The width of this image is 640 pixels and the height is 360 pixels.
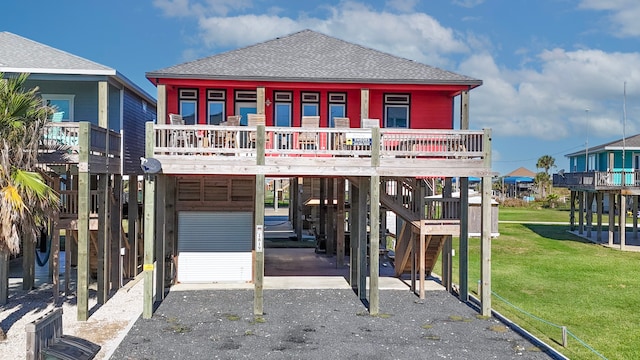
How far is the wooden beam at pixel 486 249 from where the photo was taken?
14.1 metres

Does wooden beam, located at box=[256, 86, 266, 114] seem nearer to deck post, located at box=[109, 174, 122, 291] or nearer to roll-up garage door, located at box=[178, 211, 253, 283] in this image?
roll-up garage door, located at box=[178, 211, 253, 283]

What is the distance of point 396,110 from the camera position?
1794 cm

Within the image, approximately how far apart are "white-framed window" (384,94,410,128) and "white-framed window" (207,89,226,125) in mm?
5367

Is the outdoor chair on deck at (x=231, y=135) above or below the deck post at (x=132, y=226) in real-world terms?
above

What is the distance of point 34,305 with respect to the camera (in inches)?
580

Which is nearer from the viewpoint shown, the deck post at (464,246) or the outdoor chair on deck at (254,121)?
the deck post at (464,246)

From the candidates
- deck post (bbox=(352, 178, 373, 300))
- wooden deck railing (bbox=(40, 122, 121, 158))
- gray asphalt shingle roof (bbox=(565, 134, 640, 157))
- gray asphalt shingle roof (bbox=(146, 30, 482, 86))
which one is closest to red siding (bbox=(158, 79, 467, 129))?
gray asphalt shingle roof (bbox=(146, 30, 482, 86))

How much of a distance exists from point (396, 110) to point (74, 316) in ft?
37.1

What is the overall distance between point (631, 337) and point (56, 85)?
17.9 metres

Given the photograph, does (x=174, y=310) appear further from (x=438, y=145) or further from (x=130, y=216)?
(x=438, y=145)

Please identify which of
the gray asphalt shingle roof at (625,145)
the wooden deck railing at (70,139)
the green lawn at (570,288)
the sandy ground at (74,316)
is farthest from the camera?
the gray asphalt shingle roof at (625,145)

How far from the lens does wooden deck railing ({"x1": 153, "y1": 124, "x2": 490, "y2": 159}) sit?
46.5 ft

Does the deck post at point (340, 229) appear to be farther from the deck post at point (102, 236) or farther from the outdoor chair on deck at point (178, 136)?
the deck post at point (102, 236)

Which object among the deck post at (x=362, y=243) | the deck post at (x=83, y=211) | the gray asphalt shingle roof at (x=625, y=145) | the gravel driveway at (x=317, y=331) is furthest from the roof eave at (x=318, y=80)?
the gray asphalt shingle roof at (x=625, y=145)
